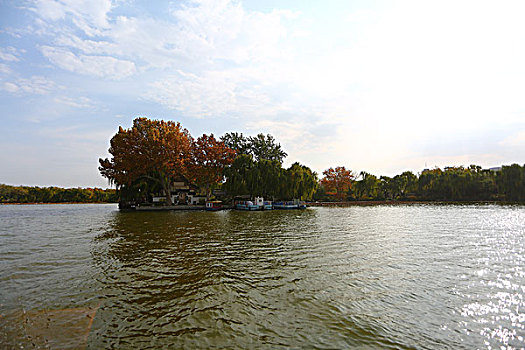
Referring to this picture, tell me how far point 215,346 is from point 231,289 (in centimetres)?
282

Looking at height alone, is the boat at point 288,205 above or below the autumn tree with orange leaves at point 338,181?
below

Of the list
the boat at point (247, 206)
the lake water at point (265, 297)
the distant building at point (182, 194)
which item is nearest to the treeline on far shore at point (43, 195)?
the distant building at point (182, 194)

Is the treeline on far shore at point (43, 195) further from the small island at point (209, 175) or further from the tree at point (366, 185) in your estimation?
the tree at point (366, 185)

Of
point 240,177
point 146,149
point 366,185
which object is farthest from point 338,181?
point 146,149

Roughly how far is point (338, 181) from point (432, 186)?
23410mm

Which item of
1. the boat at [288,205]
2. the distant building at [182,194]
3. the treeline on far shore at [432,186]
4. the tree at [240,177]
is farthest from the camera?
the treeline on far shore at [432,186]

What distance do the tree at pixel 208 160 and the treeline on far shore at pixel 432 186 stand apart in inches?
1355

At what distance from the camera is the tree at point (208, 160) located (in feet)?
158

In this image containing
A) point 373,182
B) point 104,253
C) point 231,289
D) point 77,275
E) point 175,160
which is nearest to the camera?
point 231,289

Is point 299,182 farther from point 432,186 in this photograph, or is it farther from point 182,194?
point 432,186

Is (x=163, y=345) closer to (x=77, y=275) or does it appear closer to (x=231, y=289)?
(x=231, y=289)

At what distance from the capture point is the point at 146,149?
41.5 meters

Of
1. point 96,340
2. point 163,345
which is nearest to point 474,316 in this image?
point 163,345

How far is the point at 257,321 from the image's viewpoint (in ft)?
18.5
